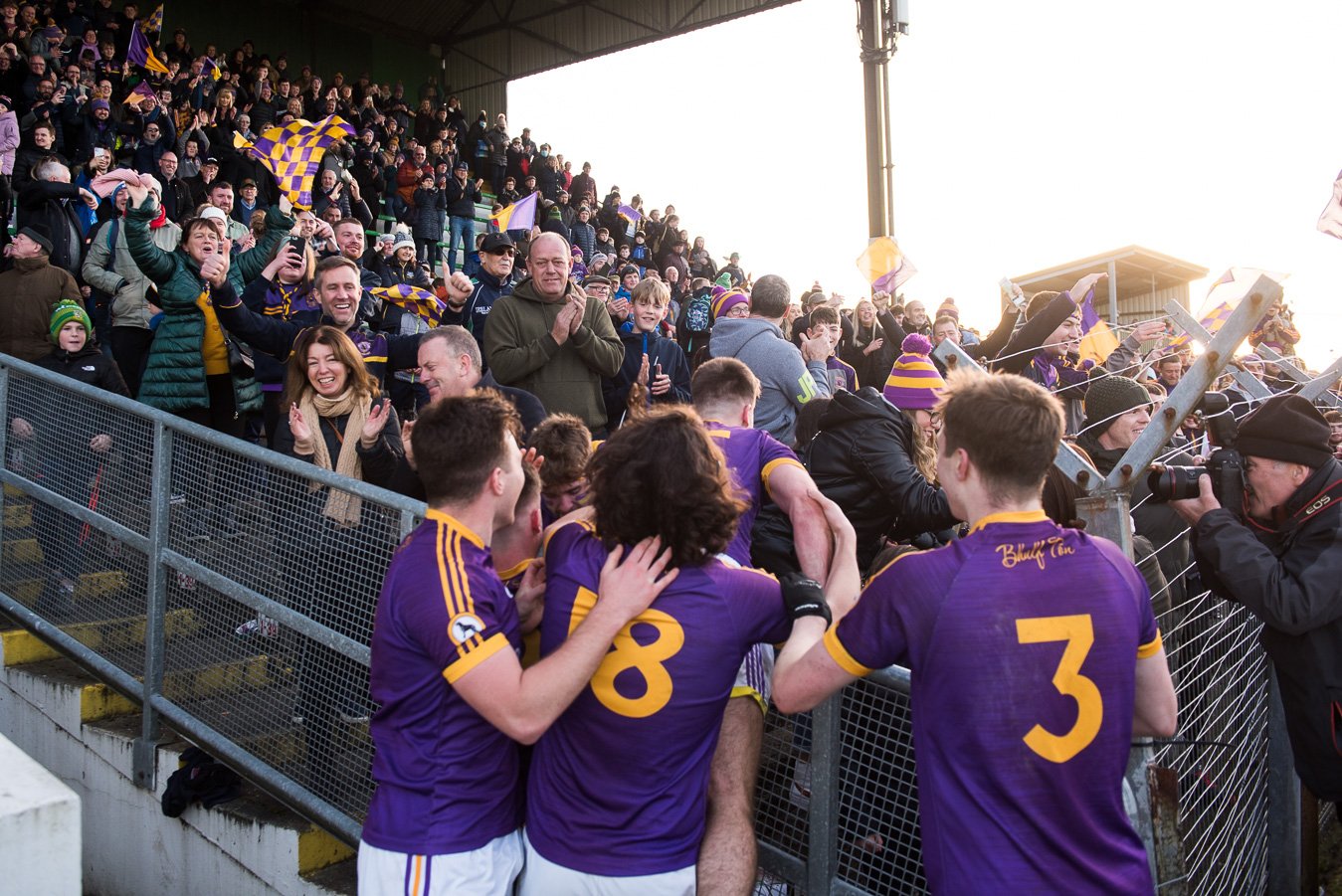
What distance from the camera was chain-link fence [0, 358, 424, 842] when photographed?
135 inches

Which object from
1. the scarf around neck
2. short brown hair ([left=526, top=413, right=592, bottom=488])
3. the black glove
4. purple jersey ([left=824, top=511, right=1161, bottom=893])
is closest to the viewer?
purple jersey ([left=824, top=511, right=1161, bottom=893])

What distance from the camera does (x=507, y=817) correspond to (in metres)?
2.33

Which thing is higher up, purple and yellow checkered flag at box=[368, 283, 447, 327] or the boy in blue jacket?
purple and yellow checkered flag at box=[368, 283, 447, 327]

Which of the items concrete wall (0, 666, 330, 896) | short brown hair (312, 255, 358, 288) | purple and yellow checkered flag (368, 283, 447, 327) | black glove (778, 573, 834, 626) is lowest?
concrete wall (0, 666, 330, 896)

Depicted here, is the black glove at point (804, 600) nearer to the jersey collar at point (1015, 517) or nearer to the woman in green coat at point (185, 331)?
the jersey collar at point (1015, 517)

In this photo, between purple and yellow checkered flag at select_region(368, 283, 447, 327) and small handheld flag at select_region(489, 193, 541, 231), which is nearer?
purple and yellow checkered flag at select_region(368, 283, 447, 327)

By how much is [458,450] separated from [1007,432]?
119 centimetres

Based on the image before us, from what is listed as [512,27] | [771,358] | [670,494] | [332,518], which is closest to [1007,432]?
[670,494]

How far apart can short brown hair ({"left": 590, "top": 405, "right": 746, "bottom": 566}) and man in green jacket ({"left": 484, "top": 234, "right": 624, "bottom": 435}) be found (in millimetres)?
2807

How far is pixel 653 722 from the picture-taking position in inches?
83.8

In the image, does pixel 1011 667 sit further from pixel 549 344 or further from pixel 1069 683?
pixel 549 344

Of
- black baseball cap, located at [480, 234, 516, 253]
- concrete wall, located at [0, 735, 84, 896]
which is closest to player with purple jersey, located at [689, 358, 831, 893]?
concrete wall, located at [0, 735, 84, 896]

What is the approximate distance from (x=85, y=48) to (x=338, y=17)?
1327 cm

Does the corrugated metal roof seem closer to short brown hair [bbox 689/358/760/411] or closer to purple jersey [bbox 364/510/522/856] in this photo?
short brown hair [bbox 689/358/760/411]
